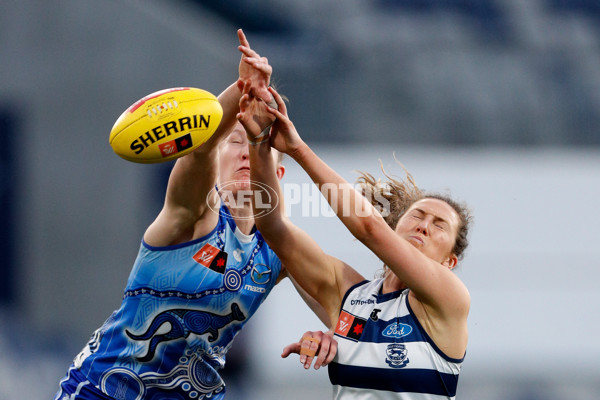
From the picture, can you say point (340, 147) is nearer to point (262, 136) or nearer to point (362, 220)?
point (262, 136)

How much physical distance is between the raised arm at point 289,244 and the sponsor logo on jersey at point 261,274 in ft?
0.40

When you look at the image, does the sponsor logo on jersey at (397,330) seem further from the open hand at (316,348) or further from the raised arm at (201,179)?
the raised arm at (201,179)

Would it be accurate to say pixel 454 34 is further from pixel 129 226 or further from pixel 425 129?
pixel 129 226

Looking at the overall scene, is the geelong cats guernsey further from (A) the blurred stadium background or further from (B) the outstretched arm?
(A) the blurred stadium background

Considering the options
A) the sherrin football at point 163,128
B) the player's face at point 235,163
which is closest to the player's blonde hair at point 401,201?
the player's face at point 235,163

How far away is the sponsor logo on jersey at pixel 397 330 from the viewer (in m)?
2.64

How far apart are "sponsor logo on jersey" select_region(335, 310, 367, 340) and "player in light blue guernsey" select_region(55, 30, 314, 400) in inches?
17.3

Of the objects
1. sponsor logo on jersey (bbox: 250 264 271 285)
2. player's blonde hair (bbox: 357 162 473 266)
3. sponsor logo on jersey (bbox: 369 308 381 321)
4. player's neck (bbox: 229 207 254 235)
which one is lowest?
sponsor logo on jersey (bbox: 369 308 381 321)

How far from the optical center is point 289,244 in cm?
284

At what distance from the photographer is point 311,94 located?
896 cm

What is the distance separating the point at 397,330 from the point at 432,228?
1.66 ft

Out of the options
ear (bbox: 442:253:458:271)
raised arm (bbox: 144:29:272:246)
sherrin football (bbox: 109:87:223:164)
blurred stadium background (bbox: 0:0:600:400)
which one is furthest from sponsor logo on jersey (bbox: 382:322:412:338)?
blurred stadium background (bbox: 0:0:600:400)

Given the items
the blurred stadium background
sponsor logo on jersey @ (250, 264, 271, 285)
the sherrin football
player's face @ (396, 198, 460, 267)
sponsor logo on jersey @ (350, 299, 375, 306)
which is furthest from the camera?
the blurred stadium background

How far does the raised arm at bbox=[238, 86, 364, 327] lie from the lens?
8.82 ft
